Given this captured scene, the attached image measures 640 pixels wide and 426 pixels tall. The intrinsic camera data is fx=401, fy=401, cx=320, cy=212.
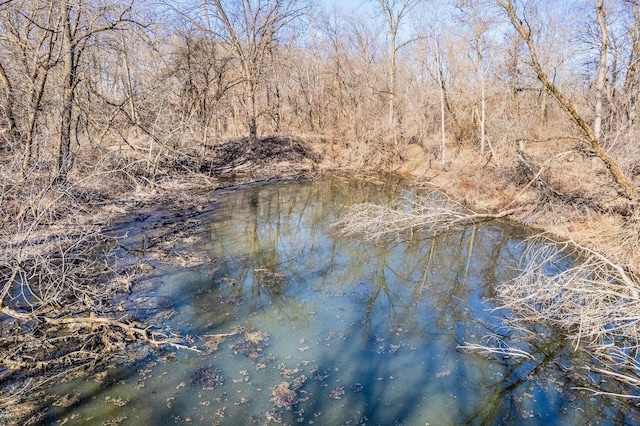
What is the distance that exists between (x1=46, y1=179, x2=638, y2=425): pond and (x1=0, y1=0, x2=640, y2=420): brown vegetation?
889 mm

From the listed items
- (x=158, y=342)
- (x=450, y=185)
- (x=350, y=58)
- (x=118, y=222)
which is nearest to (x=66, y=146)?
(x=118, y=222)

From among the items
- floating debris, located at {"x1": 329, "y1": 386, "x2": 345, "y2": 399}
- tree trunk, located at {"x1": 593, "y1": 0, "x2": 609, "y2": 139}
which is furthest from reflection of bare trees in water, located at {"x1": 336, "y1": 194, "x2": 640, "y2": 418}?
tree trunk, located at {"x1": 593, "y1": 0, "x2": 609, "y2": 139}

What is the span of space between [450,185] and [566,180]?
3.96 metres

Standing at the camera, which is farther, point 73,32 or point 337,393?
point 73,32

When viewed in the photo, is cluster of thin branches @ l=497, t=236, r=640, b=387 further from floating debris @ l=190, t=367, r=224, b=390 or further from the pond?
floating debris @ l=190, t=367, r=224, b=390

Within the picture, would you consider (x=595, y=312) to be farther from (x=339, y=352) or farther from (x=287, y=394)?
(x=287, y=394)

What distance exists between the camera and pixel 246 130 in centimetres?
2495

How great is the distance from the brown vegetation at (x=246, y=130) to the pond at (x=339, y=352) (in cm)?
89

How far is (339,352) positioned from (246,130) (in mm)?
21182

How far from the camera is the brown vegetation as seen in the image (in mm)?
6207

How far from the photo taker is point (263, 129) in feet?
80.4

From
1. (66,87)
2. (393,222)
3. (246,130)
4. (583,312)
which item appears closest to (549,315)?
(583,312)

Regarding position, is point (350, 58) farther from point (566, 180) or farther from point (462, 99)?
point (566, 180)

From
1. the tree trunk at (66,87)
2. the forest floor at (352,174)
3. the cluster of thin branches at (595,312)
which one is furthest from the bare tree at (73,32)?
the cluster of thin branches at (595,312)
